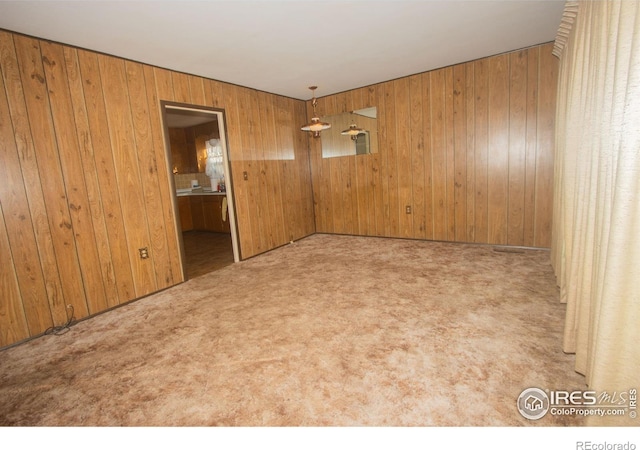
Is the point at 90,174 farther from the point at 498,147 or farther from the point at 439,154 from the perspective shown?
the point at 498,147

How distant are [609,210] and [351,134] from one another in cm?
433

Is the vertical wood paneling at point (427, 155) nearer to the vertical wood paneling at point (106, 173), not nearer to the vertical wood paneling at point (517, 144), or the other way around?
the vertical wood paneling at point (517, 144)

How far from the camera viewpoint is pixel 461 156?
438cm

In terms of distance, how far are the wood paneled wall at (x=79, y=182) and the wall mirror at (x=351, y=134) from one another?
220 cm

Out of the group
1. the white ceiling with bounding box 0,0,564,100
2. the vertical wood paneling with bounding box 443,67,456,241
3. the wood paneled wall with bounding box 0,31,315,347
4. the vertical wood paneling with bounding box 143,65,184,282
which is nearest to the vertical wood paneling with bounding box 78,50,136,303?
the wood paneled wall with bounding box 0,31,315,347

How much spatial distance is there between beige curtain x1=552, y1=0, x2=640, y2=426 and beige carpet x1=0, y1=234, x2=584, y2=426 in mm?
371

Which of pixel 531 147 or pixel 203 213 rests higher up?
pixel 531 147

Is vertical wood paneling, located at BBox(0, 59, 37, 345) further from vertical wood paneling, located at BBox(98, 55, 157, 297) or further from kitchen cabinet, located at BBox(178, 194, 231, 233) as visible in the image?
kitchen cabinet, located at BBox(178, 194, 231, 233)

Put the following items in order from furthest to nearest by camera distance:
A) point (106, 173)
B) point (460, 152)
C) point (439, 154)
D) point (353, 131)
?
point (353, 131)
point (439, 154)
point (460, 152)
point (106, 173)

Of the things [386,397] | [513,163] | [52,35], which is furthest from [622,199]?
[52,35]

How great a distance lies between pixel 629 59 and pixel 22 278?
403 cm

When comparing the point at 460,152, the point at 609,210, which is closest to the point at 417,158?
the point at 460,152

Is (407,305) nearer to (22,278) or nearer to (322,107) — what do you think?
(22,278)

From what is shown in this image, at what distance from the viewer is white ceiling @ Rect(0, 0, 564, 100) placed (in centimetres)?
236
